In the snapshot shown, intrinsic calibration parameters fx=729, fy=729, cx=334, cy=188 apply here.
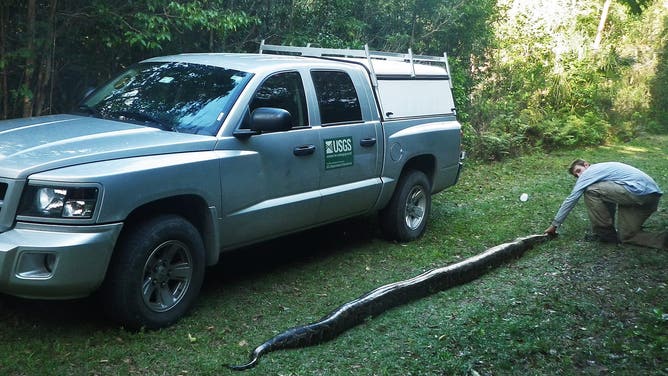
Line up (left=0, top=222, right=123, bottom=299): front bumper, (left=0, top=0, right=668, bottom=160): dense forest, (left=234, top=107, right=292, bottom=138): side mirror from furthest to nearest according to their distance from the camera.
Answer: (left=0, top=0, right=668, bottom=160): dense forest → (left=234, top=107, right=292, bottom=138): side mirror → (left=0, top=222, right=123, bottom=299): front bumper

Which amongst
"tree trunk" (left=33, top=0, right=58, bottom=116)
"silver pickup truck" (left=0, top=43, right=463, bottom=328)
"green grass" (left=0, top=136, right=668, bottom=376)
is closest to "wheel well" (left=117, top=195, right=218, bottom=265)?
"silver pickup truck" (left=0, top=43, right=463, bottom=328)

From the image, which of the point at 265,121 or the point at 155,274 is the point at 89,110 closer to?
the point at 265,121

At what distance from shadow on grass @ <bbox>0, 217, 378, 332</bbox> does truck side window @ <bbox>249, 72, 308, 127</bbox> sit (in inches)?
57.6

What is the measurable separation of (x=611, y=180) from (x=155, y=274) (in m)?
5.36

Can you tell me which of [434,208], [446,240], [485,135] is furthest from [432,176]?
[485,135]

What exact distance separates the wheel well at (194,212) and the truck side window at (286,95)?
1048mm

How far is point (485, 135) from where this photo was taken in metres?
14.3

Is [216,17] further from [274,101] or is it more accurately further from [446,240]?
[446,240]

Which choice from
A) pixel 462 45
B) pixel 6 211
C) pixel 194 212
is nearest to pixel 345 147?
pixel 194 212

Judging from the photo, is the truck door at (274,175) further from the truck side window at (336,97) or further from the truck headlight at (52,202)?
the truck headlight at (52,202)

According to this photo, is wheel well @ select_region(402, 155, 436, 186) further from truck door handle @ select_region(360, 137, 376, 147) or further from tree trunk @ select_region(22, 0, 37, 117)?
tree trunk @ select_region(22, 0, 37, 117)

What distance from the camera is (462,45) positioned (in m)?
15.5

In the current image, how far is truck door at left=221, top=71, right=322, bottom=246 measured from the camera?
547 centimetres

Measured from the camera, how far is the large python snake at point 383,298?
4727 mm
